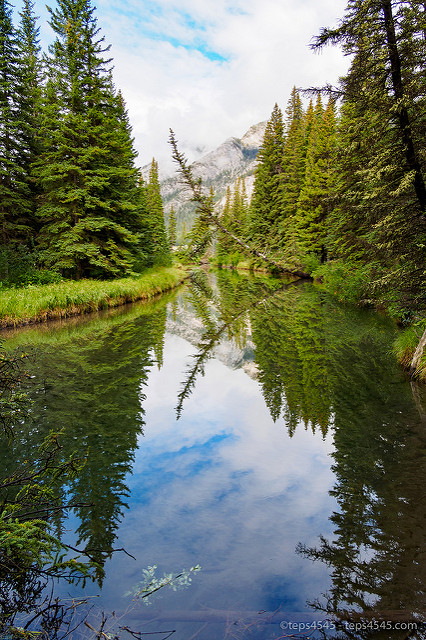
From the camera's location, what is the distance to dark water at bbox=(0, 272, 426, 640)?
291 centimetres

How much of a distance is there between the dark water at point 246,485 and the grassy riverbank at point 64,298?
466 cm

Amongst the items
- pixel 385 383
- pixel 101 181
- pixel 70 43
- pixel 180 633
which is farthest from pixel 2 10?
pixel 180 633

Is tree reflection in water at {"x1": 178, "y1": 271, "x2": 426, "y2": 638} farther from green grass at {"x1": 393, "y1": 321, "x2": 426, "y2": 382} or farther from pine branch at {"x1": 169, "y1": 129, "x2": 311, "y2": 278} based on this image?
pine branch at {"x1": 169, "y1": 129, "x2": 311, "y2": 278}

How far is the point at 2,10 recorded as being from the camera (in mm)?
20531

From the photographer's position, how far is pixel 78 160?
757 inches

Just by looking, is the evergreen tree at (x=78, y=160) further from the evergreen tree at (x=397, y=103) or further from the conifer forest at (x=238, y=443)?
the evergreen tree at (x=397, y=103)

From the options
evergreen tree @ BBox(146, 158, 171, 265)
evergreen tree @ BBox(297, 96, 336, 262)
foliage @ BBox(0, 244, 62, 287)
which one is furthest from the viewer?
evergreen tree @ BBox(297, 96, 336, 262)

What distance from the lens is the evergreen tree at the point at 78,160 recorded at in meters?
19.4

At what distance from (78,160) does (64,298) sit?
27.0ft

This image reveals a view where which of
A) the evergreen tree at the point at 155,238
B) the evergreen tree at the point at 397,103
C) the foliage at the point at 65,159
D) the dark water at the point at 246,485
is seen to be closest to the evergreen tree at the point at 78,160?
the foliage at the point at 65,159

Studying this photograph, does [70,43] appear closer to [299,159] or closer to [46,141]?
[46,141]

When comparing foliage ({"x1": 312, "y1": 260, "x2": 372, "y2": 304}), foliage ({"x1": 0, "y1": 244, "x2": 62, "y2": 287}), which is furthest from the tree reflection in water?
foliage ({"x1": 0, "y1": 244, "x2": 62, "y2": 287})

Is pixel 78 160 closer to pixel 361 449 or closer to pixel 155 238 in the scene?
pixel 155 238

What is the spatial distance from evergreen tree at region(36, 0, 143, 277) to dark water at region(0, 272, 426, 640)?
11553mm
